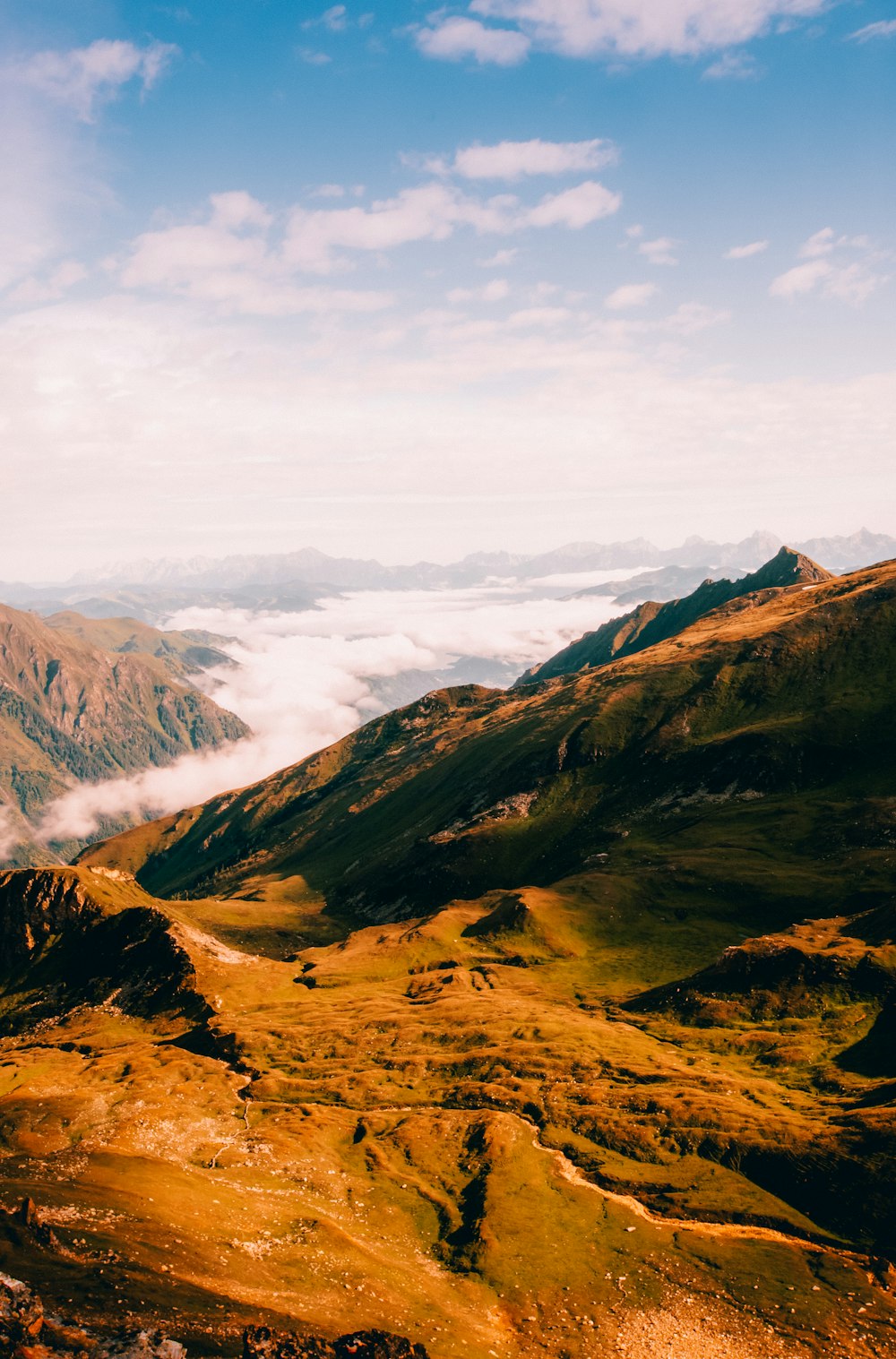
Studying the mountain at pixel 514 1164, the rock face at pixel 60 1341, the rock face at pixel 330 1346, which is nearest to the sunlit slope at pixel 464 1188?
the mountain at pixel 514 1164

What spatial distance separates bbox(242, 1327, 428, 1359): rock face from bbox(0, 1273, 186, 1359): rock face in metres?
5.67

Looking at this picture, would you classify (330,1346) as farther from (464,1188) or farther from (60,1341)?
(464,1188)

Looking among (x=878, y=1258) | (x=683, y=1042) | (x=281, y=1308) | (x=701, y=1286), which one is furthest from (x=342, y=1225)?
(x=683, y=1042)

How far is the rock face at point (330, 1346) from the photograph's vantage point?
183 feet

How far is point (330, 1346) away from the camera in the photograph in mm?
58031

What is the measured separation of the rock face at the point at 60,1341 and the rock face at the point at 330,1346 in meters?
5.67

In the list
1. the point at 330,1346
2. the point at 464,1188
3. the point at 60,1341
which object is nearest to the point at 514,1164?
the point at 464,1188

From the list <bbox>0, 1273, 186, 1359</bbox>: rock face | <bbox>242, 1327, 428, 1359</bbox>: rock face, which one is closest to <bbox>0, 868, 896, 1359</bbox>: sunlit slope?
<bbox>242, 1327, 428, 1359</bbox>: rock face

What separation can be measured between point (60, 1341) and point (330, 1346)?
20356mm

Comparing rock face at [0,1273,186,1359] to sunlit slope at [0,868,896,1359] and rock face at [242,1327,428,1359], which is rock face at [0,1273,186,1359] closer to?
sunlit slope at [0,868,896,1359]

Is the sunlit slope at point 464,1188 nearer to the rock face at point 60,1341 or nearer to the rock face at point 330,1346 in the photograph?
the rock face at point 330,1346

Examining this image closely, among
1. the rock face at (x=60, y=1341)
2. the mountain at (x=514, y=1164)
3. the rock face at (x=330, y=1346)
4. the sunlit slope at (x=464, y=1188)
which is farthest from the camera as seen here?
the mountain at (x=514, y=1164)

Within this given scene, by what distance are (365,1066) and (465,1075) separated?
76.4ft

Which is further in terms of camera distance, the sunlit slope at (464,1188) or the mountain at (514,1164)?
the mountain at (514,1164)
